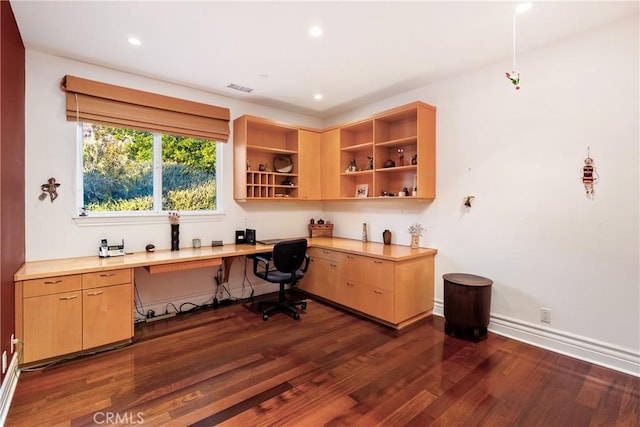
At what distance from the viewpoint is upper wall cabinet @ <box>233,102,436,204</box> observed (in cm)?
370

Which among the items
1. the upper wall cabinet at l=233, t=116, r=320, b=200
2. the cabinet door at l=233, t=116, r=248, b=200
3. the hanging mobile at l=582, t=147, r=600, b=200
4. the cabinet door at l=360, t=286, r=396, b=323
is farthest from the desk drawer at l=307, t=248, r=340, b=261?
the hanging mobile at l=582, t=147, r=600, b=200

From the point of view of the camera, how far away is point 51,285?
254 cm

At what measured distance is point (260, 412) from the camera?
6.56ft

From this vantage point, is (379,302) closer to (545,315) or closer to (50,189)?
(545,315)

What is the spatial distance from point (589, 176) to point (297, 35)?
2.76 m

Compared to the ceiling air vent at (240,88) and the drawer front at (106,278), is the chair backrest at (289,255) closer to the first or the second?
the drawer front at (106,278)

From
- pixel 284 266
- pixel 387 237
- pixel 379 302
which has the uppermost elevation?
pixel 387 237

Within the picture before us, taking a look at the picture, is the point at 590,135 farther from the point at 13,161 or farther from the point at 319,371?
the point at 13,161

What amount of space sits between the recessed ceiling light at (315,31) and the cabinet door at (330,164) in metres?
1.96

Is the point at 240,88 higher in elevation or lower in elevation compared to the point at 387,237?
higher

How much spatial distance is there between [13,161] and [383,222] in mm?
3819

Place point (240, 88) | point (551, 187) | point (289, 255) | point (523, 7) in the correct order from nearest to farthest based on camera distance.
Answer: point (523, 7), point (551, 187), point (289, 255), point (240, 88)

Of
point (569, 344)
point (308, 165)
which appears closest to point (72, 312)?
point (308, 165)

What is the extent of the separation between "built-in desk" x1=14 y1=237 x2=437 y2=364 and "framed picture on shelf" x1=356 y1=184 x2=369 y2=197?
0.82 meters
